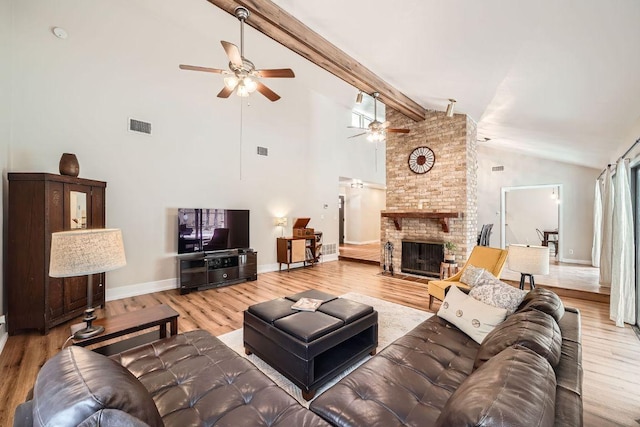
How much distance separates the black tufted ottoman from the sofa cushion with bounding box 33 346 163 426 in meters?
1.13

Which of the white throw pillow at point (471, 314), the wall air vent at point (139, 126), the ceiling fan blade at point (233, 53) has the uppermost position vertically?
the ceiling fan blade at point (233, 53)

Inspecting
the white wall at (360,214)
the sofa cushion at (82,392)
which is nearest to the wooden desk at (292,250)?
the white wall at (360,214)

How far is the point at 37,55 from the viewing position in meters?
3.58

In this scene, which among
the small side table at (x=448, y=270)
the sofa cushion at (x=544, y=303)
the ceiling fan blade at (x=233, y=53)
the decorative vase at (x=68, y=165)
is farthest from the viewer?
the small side table at (x=448, y=270)

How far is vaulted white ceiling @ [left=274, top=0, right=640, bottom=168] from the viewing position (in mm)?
1964

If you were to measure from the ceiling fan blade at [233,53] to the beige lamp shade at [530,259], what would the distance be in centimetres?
362

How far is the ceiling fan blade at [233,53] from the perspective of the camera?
2.46m

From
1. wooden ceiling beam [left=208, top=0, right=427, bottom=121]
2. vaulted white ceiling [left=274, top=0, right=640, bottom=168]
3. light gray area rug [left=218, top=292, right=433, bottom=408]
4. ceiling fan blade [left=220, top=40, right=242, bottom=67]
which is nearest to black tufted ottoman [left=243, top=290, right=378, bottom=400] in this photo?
light gray area rug [left=218, top=292, right=433, bottom=408]

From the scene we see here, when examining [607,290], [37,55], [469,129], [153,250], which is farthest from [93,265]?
[607,290]

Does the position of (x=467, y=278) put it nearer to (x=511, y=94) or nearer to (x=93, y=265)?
(x=511, y=94)

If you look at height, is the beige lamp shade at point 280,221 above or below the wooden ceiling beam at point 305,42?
below

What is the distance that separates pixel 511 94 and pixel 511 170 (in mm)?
5179

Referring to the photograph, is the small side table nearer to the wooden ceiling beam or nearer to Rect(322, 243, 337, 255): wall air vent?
the wooden ceiling beam

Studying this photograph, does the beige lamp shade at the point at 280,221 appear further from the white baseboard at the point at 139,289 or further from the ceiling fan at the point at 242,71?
the ceiling fan at the point at 242,71
